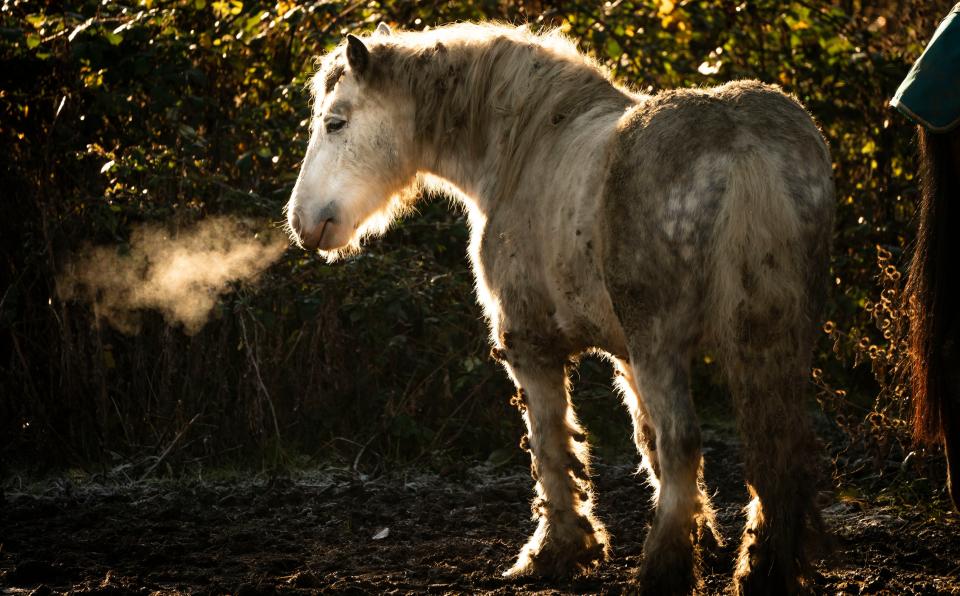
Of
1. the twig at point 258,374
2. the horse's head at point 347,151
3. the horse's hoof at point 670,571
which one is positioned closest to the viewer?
the horse's hoof at point 670,571

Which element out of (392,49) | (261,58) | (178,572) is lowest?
(178,572)

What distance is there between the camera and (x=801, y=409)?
3293mm

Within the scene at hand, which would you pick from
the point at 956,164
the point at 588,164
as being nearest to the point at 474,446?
the point at 588,164

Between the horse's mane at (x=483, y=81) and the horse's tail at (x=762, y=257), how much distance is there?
3.90 ft

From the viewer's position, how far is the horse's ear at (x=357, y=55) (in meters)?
4.51

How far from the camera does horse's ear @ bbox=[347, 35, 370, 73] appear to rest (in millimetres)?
4508

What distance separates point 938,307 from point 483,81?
6.65 ft

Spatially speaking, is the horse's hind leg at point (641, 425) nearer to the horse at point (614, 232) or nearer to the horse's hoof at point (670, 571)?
the horse at point (614, 232)

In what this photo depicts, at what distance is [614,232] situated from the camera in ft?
11.4

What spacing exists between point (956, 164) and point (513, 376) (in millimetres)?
1829

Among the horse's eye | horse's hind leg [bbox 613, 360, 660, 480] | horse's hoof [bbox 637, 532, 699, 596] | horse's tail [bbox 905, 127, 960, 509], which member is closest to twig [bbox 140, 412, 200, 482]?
the horse's eye

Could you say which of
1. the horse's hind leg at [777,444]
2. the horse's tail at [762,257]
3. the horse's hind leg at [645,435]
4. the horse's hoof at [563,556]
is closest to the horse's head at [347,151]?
the horse's hind leg at [645,435]

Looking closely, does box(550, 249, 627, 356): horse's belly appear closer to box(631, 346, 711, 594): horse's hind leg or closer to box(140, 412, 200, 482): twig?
box(631, 346, 711, 594): horse's hind leg

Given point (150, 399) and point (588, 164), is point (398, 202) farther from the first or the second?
point (150, 399)
